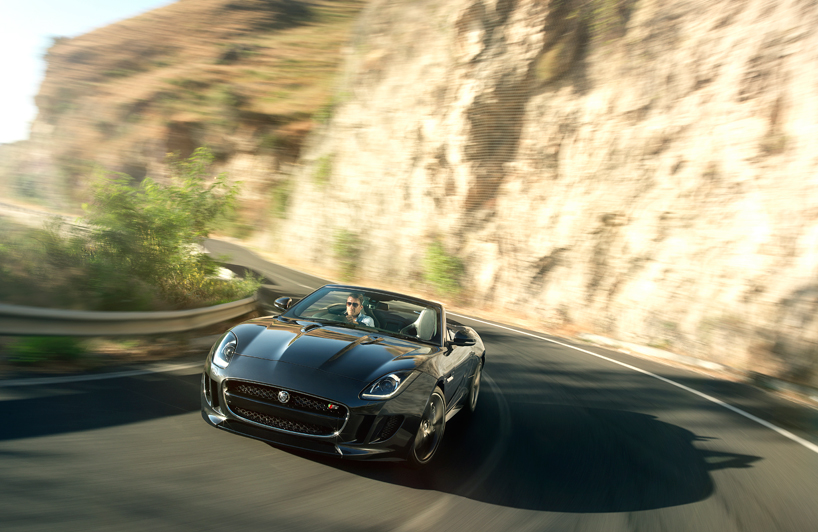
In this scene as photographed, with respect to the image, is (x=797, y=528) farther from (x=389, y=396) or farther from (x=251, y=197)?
(x=251, y=197)

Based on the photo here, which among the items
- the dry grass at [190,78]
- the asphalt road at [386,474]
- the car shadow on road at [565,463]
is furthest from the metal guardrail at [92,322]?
the dry grass at [190,78]

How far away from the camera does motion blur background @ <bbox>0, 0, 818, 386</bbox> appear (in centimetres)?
1500

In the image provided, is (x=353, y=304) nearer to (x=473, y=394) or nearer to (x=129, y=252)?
(x=473, y=394)

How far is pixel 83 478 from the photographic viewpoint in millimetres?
3145

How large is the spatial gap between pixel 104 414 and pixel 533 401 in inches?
170

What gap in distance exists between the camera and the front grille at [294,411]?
354 centimetres

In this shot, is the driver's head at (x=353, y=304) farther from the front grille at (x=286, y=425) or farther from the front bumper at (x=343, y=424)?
the front grille at (x=286, y=425)

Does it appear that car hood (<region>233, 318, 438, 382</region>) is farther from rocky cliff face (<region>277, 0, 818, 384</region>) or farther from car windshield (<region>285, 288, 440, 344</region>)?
rocky cliff face (<region>277, 0, 818, 384</region>)

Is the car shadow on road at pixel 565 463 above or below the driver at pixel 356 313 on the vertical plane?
below

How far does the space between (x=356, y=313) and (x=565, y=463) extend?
2136 millimetres

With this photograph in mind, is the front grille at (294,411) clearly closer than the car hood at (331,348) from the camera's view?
Yes

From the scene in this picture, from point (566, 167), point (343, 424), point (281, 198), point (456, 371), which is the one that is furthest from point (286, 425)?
point (281, 198)

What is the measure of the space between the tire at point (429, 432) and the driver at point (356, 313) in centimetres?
106

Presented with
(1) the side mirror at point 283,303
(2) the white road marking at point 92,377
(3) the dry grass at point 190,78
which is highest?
(3) the dry grass at point 190,78
